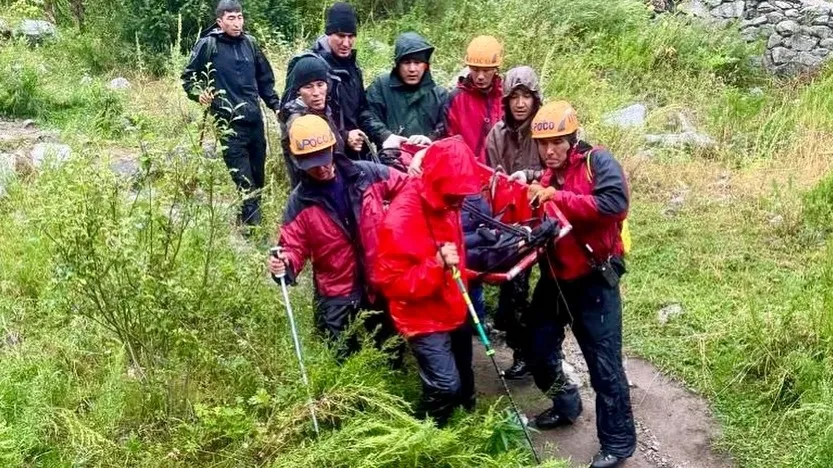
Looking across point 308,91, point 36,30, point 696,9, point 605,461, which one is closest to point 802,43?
point 696,9

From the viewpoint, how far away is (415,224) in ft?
13.1

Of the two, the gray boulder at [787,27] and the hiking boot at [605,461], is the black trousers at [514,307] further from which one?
the gray boulder at [787,27]

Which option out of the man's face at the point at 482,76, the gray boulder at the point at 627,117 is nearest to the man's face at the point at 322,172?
the man's face at the point at 482,76

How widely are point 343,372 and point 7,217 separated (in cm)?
374

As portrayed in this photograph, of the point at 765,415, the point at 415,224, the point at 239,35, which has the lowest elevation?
the point at 765,415

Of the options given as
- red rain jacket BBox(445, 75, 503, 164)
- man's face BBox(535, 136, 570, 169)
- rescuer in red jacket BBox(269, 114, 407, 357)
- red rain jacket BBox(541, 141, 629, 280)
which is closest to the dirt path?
red rain jacket BBox(541, 141, 629, 280)

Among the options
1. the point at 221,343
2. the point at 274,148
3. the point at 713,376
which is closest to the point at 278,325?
the point at 221,343

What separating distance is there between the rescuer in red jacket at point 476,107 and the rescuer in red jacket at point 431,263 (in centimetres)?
152

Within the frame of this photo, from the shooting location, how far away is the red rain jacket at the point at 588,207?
4.05m

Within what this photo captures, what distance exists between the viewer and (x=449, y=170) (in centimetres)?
383

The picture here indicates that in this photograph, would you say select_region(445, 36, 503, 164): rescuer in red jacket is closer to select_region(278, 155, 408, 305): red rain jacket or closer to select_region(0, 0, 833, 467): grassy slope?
select_region(278, 155, 408, 305): red rain jacket

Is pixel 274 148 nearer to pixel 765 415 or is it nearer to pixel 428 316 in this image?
pixel 428 316

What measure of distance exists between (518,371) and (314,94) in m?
2.21

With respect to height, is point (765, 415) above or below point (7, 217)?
below
